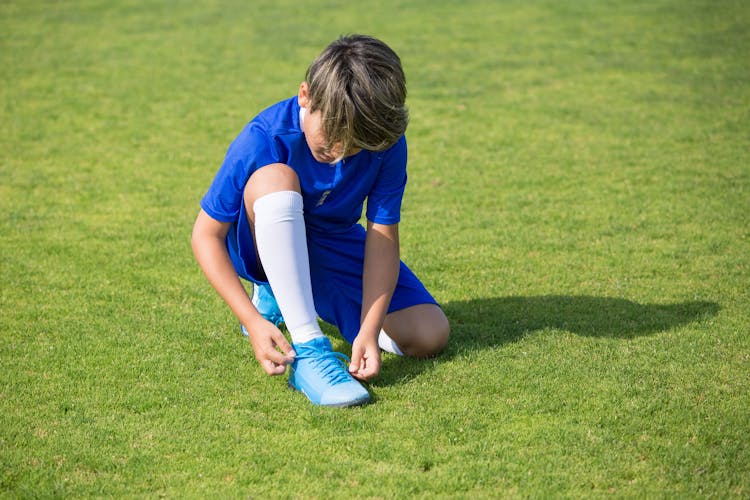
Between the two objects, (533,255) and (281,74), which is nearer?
(533,255)

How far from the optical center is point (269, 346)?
310 centimetres

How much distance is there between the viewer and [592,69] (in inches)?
357

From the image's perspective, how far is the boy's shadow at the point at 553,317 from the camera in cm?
380

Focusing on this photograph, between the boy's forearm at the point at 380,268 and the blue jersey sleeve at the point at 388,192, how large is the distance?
0.04 meters

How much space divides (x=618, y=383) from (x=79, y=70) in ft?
24.8

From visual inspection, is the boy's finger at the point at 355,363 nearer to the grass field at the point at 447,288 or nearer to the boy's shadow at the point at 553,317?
the grass field at the point at 447,288

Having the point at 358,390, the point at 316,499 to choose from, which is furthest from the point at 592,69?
the point at 316,499

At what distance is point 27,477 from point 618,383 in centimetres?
214

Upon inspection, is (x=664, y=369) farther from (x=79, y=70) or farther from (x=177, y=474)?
(x=79, y=70)

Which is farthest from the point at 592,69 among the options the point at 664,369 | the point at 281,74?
the point at 664,369

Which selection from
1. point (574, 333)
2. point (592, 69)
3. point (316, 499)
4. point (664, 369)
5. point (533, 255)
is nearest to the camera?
point (316, 499)

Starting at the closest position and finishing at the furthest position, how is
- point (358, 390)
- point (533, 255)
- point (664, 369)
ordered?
1. point (358, 390)
2. point (664, 369)
3. point (533, 255)

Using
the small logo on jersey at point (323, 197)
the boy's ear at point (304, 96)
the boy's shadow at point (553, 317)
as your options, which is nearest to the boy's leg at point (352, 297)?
the boy's shadow at point (553, 317)

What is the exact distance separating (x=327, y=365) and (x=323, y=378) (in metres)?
0.06
